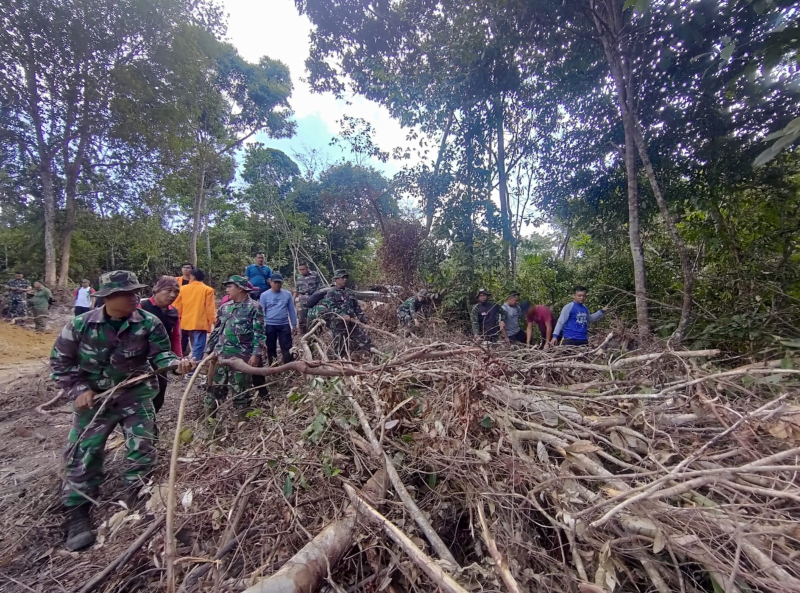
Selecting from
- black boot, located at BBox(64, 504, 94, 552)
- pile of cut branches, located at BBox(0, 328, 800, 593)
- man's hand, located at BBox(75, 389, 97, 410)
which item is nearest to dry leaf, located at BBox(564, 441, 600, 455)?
pile of cut branches, located at BBox(0, 328, 800, 593)

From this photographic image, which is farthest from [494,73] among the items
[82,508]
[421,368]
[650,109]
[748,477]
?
[82,508]

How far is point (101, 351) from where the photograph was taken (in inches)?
92.7

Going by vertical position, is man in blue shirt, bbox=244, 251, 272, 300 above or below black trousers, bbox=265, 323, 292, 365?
above

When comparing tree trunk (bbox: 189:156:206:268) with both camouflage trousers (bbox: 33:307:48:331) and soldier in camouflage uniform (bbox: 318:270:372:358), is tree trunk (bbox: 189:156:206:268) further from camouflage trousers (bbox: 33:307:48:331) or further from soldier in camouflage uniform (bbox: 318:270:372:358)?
soldier in camouflage uniform (bbox: 318:270:372:358)

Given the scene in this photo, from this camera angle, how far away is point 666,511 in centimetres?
143

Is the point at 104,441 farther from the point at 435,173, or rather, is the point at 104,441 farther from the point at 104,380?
the point at 435,173

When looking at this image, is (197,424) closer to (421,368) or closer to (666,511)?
(421,368)

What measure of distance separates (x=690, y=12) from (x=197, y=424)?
7636 millimetres

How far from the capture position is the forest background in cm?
489

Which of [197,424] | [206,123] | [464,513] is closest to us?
[464,513]

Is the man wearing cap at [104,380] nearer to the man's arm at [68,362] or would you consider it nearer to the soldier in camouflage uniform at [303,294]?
the man's arm at [68,362]

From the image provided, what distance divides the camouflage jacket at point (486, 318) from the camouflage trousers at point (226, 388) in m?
3.37

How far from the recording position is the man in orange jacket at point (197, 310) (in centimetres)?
461

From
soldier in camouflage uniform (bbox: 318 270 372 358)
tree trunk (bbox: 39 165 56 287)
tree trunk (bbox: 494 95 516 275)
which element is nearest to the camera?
soldier in camouflage uniform (bbox: 318 270 372 358)
